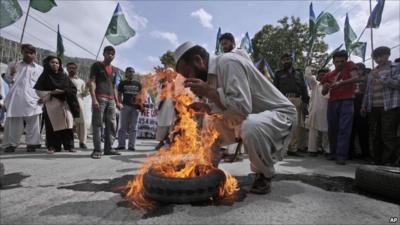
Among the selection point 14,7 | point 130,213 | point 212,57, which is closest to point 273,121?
point 212,57

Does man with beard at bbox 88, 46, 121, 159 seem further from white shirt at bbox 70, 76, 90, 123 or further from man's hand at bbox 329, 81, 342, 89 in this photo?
man's hand at bbox 329, 81, 342, 89

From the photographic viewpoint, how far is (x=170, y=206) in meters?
2.59

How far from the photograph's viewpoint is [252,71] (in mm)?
3078

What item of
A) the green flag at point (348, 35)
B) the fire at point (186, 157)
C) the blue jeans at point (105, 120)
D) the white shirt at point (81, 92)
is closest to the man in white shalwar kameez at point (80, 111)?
the white shirt at point (81, 92)

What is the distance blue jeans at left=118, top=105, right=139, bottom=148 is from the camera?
7.34 meters

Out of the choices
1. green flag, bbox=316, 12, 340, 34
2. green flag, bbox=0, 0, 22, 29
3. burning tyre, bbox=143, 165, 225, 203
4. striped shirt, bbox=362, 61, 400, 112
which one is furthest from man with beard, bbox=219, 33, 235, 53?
green flag, bbox=316, 12, 340, 34

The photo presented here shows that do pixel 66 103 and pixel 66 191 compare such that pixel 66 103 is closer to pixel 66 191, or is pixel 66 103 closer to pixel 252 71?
pixel 66 191

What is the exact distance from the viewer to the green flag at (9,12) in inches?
297

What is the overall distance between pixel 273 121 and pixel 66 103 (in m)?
4.98

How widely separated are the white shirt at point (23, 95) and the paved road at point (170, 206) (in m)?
2.58

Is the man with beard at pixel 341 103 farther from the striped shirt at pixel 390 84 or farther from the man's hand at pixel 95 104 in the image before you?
the man's hand at pixel 95 104

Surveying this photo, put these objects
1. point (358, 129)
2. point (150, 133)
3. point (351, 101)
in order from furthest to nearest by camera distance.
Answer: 1. point (150, 133)
2. point (358, 129)
3. point (351, 101)

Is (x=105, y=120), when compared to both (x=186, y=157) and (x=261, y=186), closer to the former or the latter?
(x=186, y=157)

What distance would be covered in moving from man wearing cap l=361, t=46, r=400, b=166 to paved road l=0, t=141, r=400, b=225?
1.72 m
